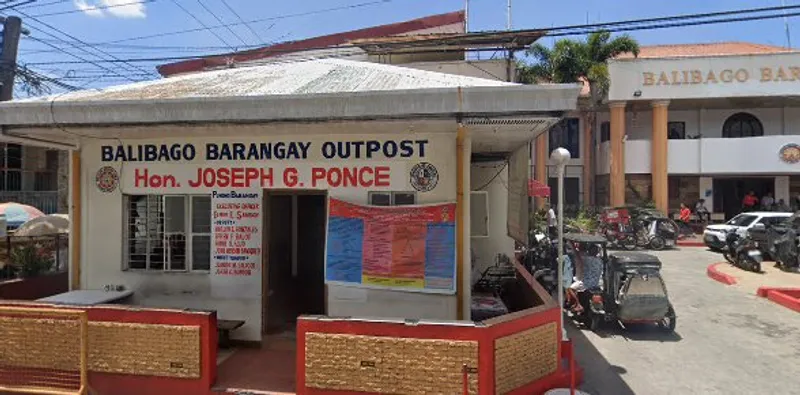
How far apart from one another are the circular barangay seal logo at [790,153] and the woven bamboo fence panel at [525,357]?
2421 cm

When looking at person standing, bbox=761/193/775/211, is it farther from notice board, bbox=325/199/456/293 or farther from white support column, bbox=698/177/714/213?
notice board, bbox=325/199/456/293

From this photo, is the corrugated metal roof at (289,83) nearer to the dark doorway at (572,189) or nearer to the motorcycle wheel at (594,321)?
the motorcycle wheel at (594,321)

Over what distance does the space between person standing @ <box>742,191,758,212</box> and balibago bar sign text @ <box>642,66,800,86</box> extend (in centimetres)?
574

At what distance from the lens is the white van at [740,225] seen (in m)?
18.4

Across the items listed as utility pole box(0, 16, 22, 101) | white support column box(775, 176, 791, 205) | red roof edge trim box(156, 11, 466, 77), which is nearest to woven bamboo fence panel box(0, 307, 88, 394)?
utility pole box(0, 16, 22, 101)

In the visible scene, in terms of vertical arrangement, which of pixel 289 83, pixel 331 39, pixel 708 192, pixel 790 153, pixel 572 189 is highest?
pixel 331 39

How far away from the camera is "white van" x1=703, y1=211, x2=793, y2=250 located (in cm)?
1844

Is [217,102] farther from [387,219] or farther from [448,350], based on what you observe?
[448,350]

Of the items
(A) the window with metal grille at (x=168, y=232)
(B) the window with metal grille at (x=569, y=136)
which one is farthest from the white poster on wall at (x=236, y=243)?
(B) the window with metal grille at (x=569, y=136)

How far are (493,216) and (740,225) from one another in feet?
44.6

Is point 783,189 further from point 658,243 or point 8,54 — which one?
point 8,54

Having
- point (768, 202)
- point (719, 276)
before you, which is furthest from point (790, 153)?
point (719, 276)

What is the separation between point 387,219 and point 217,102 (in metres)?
2.59

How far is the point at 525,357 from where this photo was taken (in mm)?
5391
